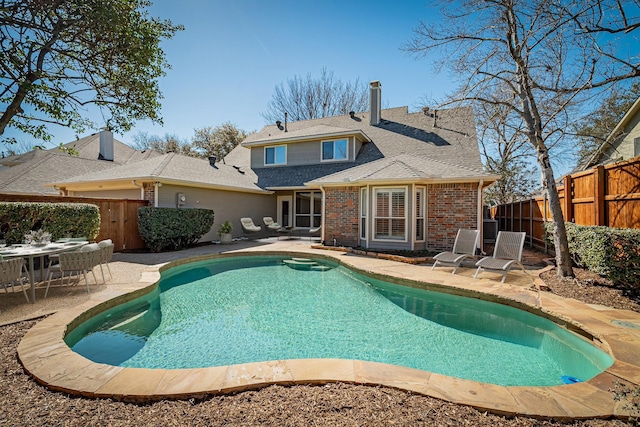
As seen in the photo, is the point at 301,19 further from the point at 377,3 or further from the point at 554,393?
the point at 554,393

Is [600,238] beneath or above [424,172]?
beneath

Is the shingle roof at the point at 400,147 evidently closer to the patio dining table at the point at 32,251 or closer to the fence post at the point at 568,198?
the fence post at the point at 568,198

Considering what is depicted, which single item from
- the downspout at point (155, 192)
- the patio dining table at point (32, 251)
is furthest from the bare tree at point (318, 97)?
the patio dining table at point (32, 251)

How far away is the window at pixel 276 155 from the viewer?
18359 mm

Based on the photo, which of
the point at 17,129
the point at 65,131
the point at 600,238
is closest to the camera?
the point at 600,238

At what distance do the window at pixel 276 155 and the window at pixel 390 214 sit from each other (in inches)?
339

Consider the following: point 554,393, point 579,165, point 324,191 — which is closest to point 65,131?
point 324,191

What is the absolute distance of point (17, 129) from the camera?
7.02m

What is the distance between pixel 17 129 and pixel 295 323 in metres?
8.00

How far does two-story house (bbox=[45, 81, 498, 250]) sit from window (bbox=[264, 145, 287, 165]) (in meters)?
0.06

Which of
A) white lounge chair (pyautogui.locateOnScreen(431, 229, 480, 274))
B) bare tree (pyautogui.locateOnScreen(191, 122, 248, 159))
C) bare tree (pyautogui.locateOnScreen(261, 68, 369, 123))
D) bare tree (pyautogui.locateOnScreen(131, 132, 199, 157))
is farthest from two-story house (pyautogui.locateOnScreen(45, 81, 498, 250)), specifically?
bare tree (pyautogui.locateOnScreen(131, 132, 199, 157))

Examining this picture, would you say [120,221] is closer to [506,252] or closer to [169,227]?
[169,227]

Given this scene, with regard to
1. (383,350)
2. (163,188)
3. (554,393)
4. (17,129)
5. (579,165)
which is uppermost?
(579,165)

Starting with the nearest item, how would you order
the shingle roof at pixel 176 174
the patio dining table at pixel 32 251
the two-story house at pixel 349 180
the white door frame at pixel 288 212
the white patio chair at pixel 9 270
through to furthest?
the white patio chair at pixel 9 270
the patio dining table at pixel 32 251
the two-story house at pixel 349 180
the shingle roof at pixel 176 174
the white door frame at pixel 288 212
